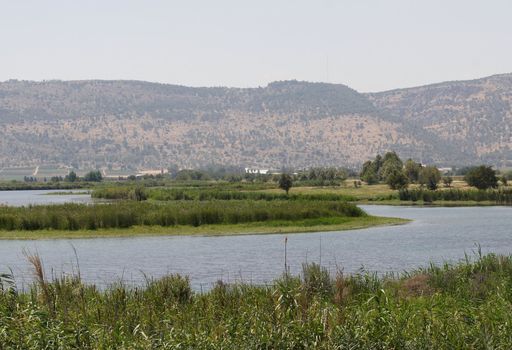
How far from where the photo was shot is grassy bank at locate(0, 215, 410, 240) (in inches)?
1838

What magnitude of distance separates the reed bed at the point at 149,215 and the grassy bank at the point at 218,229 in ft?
2.27

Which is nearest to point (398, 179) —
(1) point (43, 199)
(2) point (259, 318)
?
(1) point (43, 199)

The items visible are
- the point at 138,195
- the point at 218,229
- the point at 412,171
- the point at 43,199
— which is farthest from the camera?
the point at 412,171

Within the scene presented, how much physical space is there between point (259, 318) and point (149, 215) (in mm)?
36156

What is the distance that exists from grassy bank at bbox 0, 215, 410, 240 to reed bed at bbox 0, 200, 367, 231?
2.27 feet

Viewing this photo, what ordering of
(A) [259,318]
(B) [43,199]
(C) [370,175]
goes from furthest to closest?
(C) [370,175] → (B) [43,199] → (A) [259,318]

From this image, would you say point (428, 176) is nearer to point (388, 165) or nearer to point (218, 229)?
point (388, 165)

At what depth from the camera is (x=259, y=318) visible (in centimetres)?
1552

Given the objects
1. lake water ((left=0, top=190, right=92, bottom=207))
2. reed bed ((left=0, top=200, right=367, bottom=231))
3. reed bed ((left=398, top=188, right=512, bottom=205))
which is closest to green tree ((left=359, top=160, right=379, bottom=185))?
reed bed ((left=398, top=188, right=512, bottom=205))

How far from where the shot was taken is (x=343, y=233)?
163 feet

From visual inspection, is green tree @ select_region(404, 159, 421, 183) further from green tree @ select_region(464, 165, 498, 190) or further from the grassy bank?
the grassy bank

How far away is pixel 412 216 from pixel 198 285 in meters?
41.1

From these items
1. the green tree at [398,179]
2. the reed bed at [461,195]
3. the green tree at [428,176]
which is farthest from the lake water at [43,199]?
the green tree at [428,176]

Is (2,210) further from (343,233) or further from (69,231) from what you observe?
(343,233)
